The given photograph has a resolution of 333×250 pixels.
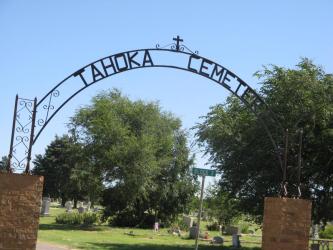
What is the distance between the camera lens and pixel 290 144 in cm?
2112

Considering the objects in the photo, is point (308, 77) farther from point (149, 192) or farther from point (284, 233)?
point (149, 192)

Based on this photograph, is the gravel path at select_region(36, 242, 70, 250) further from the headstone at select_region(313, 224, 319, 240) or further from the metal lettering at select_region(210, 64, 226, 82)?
the headstone at select_region(313, 224, 319, 240)

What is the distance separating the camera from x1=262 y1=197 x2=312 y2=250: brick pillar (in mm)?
10922

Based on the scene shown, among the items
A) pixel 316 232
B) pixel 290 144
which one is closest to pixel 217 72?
pixel 290 144

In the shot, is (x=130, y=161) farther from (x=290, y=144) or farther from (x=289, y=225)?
(x=289, y=225)

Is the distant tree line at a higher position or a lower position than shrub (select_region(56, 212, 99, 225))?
higher

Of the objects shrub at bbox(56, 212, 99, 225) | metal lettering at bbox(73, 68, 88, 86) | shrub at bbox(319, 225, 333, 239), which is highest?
metal lettering at bbox(73, 68, 88, 86)

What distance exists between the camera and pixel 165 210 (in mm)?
41938

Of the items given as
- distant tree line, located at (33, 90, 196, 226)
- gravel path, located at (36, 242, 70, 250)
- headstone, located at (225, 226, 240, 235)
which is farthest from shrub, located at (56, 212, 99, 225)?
gravel path, located at (36, 242, 70, 250)

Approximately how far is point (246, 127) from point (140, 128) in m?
15.2

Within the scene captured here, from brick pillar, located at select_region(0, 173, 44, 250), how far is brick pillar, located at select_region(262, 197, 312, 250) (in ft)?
15.5

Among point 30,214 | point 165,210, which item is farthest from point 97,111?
point 30,214

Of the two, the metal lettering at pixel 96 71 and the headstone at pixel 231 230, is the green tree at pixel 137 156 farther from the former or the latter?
the metal lettering at pixel 96 71

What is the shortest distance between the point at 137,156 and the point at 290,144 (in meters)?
15.8
